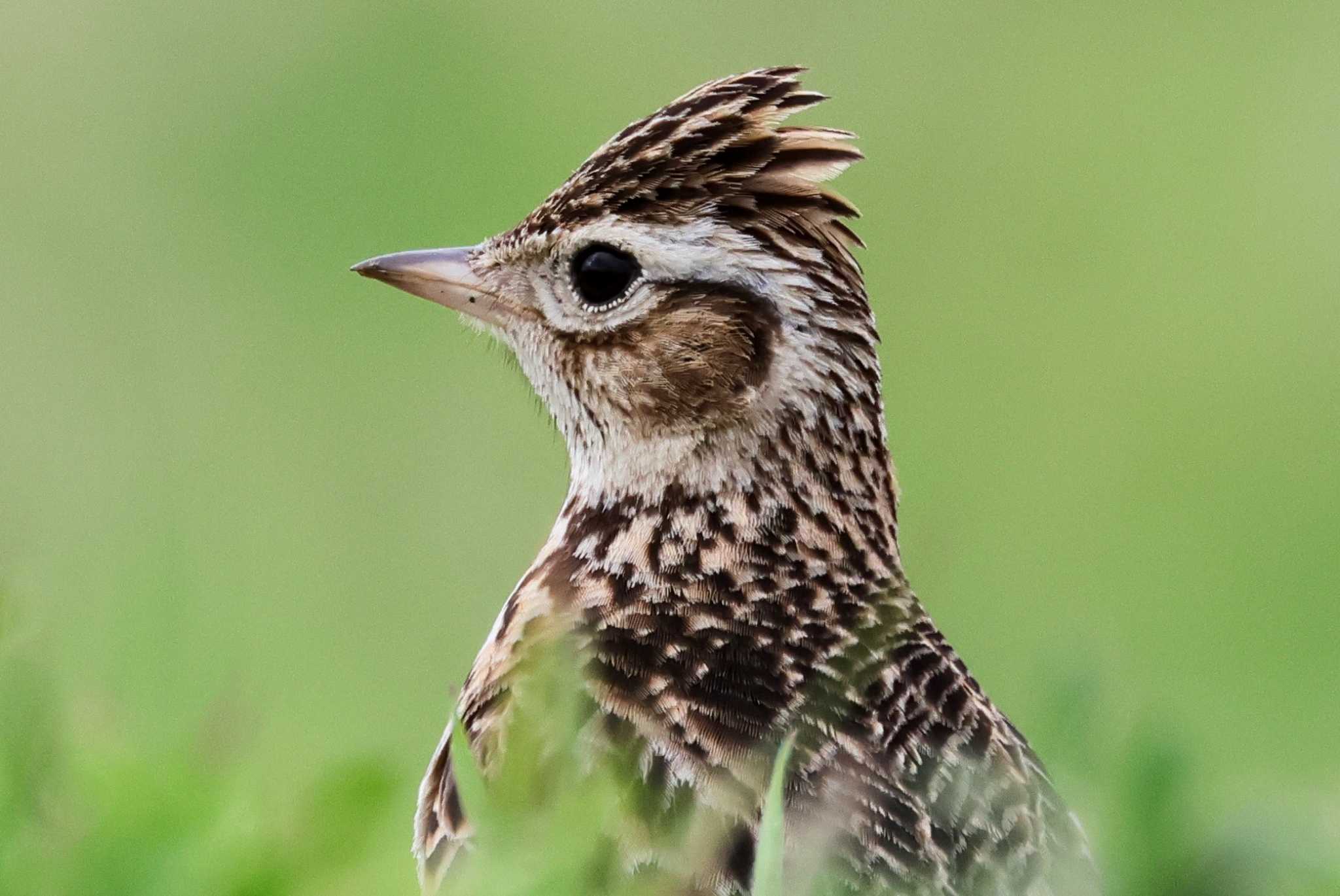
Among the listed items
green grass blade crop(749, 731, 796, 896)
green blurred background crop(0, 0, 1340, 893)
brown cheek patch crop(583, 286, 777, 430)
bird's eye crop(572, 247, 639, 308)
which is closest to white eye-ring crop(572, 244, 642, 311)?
bird's eye crop(572, 247, 639, 308)

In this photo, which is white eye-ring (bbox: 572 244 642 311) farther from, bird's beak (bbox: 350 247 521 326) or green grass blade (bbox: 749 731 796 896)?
green grass blade (bbox: 749 731 796 896)

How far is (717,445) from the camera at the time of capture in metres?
5.67

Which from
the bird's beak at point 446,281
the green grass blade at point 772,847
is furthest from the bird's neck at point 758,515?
the green grass blade at point 772,847

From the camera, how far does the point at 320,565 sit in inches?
449

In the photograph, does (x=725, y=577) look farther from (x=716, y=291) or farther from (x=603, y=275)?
(x=603, y=275)

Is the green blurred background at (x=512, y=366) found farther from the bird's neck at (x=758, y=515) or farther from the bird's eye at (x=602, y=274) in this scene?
the bird's neck at (x=758, y=515)

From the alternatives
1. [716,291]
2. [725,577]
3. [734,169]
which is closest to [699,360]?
[716,291]

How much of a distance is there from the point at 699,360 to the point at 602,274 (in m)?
0.33

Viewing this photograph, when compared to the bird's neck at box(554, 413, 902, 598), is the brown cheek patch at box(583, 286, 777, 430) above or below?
above

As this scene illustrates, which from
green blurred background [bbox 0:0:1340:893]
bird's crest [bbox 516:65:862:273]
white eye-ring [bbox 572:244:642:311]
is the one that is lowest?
green blurred background [bbox 0:0:1340:893]

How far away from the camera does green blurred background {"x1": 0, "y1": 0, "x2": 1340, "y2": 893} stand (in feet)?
31.0

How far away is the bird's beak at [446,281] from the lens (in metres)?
6.05

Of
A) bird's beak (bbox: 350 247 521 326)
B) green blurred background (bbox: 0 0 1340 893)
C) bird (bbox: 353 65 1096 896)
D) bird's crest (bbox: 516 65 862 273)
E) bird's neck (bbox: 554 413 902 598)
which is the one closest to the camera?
bird (bbox: 353 65 1096 896)

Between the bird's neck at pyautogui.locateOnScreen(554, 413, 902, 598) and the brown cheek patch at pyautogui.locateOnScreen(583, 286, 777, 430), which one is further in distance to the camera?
the brown cheek patch at pyautogui.locateOnScreen(583, 286, 777, 430)
